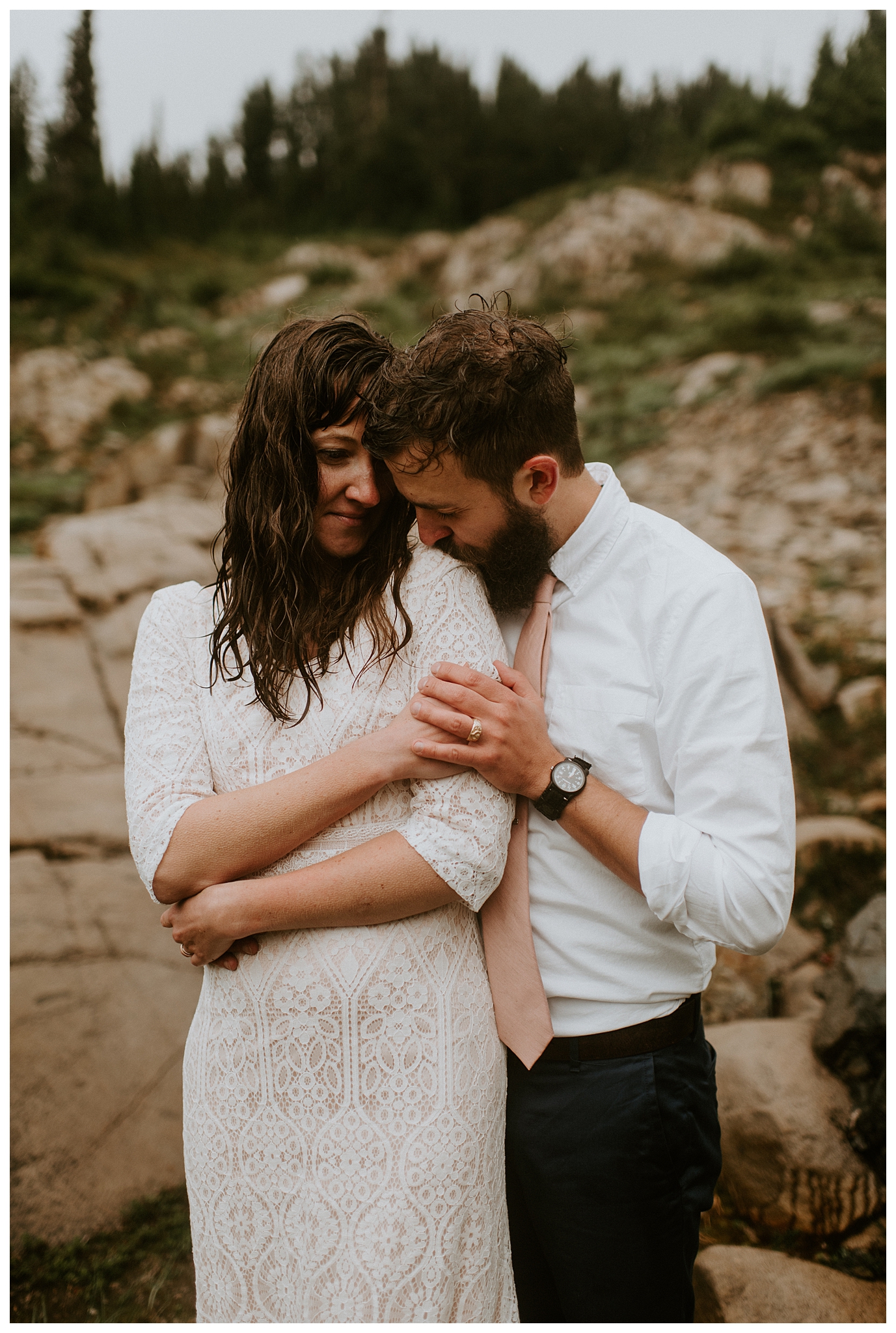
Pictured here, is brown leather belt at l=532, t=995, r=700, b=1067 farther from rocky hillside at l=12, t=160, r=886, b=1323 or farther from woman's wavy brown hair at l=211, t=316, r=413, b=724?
rocky hillside at l=12, t=160, r=886, b=1323

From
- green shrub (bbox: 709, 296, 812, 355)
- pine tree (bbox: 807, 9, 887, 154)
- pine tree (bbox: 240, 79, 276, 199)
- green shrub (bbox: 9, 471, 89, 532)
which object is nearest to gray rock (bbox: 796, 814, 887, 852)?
green shrub (bbox: 709, 296, 812, 355)

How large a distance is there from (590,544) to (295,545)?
0.60 meters

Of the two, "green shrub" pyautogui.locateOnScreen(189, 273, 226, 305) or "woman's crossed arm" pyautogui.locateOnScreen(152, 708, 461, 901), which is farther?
"green shrub" pyautogui.locateOnScreen(189, 273, 226, 305)

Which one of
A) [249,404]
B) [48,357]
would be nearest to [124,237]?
[48,357]

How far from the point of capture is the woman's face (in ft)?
5.58

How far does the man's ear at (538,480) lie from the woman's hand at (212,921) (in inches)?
36.8

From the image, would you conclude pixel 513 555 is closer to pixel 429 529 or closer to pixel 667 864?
pixel 429 529

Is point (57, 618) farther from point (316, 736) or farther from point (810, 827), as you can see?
point (810, 827)

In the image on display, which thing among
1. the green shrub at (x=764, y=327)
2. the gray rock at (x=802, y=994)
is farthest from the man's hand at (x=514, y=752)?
the green shrub at (x=764, y=327)

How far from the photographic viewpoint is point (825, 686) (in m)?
5.82

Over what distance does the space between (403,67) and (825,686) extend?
20.1 meters

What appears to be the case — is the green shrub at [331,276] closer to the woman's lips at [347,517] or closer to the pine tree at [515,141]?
the pine tree at [515,141]

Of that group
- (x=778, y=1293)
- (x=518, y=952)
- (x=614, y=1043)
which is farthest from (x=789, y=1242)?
(x=518, y=952)

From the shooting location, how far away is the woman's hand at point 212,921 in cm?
150
